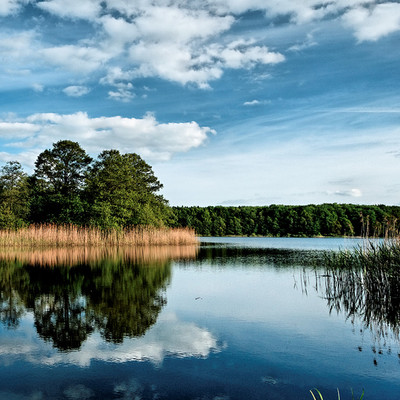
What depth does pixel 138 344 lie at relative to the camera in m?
6.61

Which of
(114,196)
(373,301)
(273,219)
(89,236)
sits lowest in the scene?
(373,301)

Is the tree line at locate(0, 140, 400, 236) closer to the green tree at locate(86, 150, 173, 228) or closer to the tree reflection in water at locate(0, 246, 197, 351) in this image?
A: the green tree at locate(86, 150, 173, 228)

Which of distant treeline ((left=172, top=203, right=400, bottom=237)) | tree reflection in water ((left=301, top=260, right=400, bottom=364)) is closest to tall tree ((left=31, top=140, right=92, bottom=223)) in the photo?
tree reflection in water ((left=301, top=260, right=400, bottom=364))

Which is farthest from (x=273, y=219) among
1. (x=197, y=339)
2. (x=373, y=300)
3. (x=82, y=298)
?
(x=197, y=339)

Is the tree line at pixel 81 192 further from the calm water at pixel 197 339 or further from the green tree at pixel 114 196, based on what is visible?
the calm water at pixel 197 339

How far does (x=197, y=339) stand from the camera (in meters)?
7.06

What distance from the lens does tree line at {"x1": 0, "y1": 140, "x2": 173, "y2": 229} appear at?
115 ft

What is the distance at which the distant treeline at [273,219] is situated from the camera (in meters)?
80.5

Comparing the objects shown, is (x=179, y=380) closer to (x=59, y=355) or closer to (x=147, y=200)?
(x=59, y=355)

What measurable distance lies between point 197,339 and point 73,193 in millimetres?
35240

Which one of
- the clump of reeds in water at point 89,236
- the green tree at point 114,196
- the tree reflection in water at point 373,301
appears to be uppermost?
the green tree at point 114,196

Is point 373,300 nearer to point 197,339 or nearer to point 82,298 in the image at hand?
point 197,339

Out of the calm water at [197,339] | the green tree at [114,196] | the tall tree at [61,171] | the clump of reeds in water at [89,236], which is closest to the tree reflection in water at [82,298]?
the calm water at [197,339]

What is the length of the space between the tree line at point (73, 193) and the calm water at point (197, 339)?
21.9 meters
